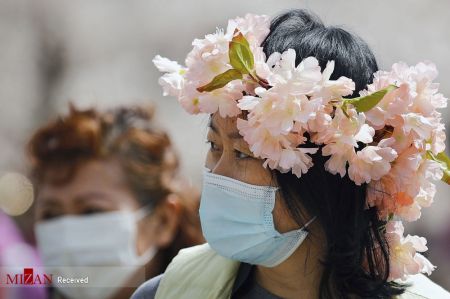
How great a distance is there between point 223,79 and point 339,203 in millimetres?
441

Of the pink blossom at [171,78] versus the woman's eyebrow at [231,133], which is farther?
the pink blossom at [171,78]

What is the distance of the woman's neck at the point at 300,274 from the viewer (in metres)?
2.06

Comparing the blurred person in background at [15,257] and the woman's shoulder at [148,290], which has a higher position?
the woman's shoulder at [148,290]

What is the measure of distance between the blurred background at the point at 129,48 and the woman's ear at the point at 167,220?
0.82 m

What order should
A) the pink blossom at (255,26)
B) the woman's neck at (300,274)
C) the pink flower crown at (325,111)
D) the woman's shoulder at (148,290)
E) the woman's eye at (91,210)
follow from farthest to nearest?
1. the woman's eye at (91,210)
2. the woman's shoulder at (148,290)
3. the woman's neck at (300,274)
4. the pink blossom at (255,26)
5. the pink flower crown at (325,111)

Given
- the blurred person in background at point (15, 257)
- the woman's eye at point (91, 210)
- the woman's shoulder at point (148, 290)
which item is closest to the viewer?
the woman's shoulder at point (148, 290)

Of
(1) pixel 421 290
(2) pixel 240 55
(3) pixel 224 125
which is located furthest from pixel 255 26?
(1) pixel 421 290

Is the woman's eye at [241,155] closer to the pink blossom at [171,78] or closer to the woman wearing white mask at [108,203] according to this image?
the pink blossom at [171,78]

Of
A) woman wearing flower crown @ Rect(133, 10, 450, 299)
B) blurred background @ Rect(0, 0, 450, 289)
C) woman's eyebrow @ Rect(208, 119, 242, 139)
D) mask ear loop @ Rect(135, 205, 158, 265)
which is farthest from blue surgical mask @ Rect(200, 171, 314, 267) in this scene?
blurred background @ Rect(0, 0, 450, 289)

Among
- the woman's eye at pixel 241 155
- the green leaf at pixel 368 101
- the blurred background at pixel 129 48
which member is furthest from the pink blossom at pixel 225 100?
the blurred background at pixel 129 48

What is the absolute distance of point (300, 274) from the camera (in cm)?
206

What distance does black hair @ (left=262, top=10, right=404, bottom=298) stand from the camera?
197cm

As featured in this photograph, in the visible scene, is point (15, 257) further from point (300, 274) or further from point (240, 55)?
point (240, 55)

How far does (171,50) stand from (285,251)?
297 cm
